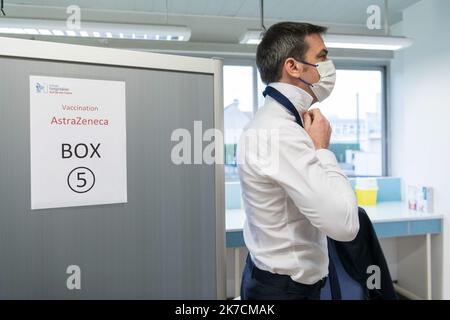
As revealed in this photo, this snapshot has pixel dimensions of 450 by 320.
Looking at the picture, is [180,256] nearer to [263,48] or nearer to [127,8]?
[263,48]

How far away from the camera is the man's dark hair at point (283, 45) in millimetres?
1196

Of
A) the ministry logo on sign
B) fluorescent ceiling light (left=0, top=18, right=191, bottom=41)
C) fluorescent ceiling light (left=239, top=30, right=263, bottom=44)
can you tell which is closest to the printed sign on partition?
the ministry logo on sign

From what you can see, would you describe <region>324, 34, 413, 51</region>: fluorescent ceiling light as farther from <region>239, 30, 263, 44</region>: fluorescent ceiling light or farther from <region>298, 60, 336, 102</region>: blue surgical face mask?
<region>298, 60, 336, 102</region>: blue surgical face mask

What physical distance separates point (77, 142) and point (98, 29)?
172cm

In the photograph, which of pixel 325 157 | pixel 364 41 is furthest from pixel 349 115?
pixel 325 157

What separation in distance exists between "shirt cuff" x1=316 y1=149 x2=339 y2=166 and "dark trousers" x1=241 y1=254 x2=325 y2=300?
0.37 meters

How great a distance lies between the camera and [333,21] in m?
3.45

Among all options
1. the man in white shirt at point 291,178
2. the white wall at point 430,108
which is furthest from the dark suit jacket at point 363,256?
the white wall at point 430,108

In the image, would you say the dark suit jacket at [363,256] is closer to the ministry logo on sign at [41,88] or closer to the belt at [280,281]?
the belt at [280,281]

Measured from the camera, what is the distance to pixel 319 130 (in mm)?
1112

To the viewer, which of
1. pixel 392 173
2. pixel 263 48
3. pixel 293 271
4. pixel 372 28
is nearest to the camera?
pixel 293 271
